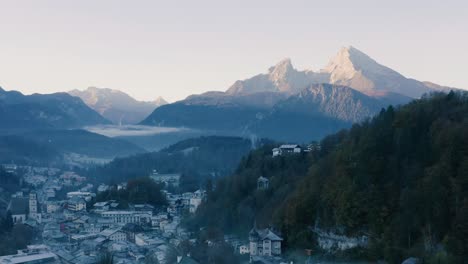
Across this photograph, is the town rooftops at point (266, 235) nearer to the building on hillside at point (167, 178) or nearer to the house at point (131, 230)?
the house at point (131, 230)

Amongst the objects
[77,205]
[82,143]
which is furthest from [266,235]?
[82,143]

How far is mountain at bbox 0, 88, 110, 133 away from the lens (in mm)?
88188

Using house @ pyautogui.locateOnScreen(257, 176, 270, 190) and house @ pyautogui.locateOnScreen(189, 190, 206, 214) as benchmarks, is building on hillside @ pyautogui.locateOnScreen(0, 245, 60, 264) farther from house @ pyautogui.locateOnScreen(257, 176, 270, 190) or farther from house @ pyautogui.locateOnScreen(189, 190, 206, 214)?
house @ pyautogui.locateOnScreen(189, 190, 206, 214)

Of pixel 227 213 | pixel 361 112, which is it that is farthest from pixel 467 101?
pixel 361 112

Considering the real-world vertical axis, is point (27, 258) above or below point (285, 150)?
below

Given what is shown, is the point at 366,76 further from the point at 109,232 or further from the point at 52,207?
the point at 109,232

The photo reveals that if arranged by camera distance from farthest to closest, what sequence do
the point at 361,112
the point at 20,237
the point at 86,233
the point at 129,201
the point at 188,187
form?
the point at 361,112, the point at 188,187, the point at 129,201, the point at 86,233, the point at 20,237

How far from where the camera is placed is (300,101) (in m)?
89.8

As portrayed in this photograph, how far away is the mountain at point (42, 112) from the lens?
88.2m

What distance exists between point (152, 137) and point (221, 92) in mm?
27147

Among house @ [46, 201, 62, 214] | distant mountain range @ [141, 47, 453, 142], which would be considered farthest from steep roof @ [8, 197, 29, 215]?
distant mountain range @ [141, 47, 453, 142]

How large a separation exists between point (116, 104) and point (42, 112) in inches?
Answer: 2925

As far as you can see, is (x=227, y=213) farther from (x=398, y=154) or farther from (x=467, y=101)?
(x=467, y=101)

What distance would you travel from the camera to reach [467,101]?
16.9 m
